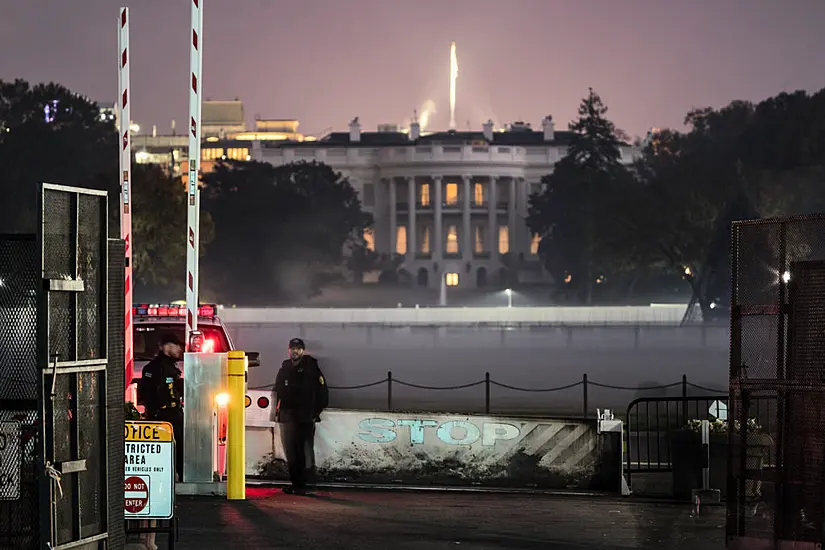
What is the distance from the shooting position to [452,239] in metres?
154

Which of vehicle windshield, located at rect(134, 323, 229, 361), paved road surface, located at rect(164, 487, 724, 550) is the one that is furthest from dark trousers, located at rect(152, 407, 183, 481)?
vehicle windshield, located at rect(134, 323, 229, 361)

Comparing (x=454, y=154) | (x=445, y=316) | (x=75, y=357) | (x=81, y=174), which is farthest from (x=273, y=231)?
(x=75, y=357)

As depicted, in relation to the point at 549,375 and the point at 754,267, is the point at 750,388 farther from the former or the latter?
the point at 549,375

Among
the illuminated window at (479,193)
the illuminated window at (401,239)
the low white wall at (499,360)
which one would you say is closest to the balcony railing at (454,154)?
the illuminated window at (479,193)

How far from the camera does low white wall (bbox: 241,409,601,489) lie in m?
16.7

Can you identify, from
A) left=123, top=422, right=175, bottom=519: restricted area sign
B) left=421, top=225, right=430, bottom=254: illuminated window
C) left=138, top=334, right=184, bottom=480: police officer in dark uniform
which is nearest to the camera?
left=123, top=422, right=175, bottom=519: restricted area sign

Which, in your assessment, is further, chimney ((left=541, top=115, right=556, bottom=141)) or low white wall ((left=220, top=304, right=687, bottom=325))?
chimney ((left=541, top=115, right=556, bottom=141))

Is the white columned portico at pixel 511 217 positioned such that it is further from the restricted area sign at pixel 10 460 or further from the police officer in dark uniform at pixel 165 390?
the restricted area sign at pixel 10 460

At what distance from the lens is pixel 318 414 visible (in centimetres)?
1619

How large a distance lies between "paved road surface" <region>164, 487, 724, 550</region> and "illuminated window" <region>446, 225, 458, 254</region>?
451ft

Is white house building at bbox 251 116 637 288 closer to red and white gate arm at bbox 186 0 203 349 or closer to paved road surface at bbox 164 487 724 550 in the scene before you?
red and white gate arm at bbox 186 0 203 349

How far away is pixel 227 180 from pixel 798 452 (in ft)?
347

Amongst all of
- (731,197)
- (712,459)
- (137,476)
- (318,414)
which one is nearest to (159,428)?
(137,476)

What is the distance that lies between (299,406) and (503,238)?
465ft
